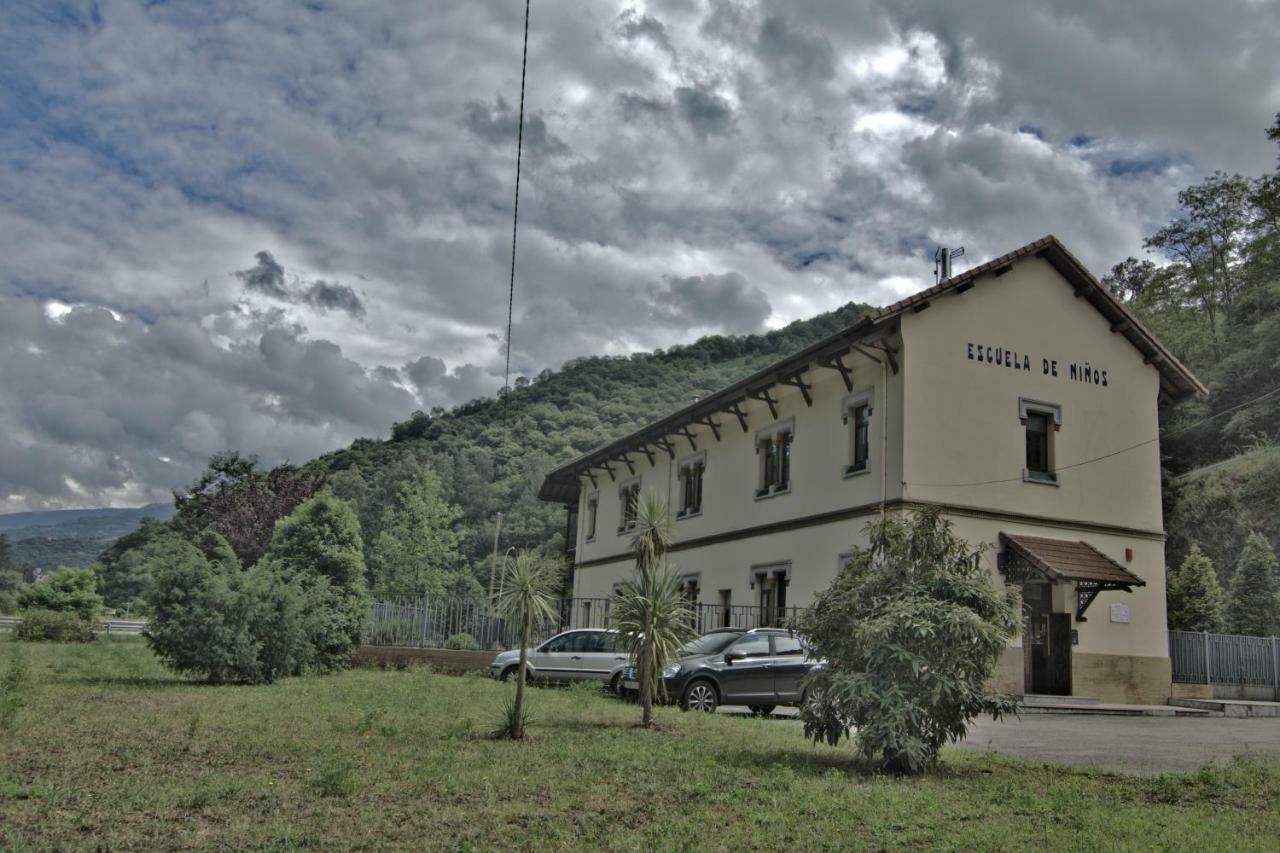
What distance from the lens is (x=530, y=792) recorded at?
901 cm

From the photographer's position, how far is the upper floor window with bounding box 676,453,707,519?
3300cm

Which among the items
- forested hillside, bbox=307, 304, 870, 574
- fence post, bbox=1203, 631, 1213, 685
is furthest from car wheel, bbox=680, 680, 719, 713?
forested hillside, bbox=307, 304, 870, 574

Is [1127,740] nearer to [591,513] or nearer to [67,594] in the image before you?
[591,513]

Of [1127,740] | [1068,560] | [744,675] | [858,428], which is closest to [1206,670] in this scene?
[1068,560]

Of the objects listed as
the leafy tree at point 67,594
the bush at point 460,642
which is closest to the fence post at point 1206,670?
the bush at point 460,642

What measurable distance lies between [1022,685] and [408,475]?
2110 inches

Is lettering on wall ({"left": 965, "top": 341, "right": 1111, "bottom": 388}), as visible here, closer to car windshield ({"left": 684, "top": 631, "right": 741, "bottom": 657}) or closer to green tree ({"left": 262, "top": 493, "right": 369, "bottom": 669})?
car windshield ({"left": 684, "top": 631, "right": 741, "bottom": 657})

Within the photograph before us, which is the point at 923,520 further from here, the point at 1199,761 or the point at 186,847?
the point at 186,847

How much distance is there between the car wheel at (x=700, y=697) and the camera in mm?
18594

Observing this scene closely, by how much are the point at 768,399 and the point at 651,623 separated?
14340 mm

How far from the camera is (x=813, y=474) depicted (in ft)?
85.8

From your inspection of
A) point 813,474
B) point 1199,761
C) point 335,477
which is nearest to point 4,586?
point 335,477

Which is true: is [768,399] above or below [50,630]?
above

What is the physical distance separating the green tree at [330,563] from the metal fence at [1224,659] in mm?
19756
